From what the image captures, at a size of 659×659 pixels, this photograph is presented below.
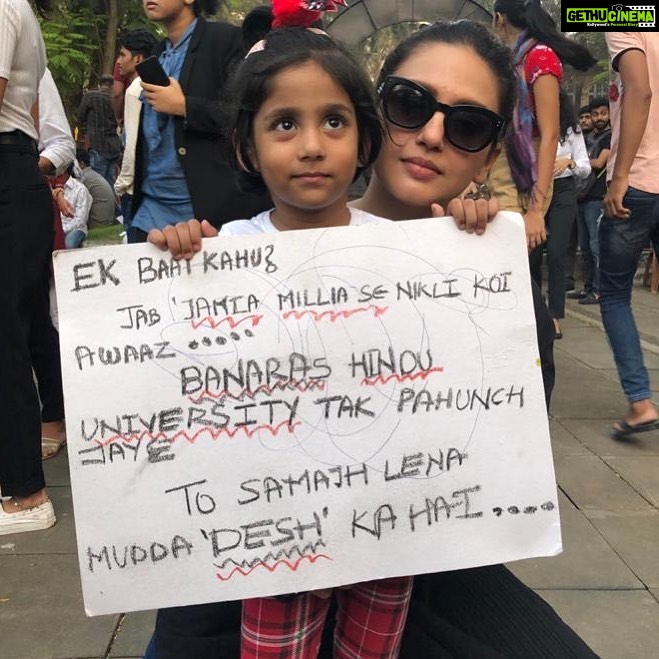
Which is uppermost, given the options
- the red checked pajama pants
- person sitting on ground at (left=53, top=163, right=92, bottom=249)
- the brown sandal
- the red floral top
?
the red floral top

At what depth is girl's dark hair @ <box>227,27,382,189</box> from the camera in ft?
5.15

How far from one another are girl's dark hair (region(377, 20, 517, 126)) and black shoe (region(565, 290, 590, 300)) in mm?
7074

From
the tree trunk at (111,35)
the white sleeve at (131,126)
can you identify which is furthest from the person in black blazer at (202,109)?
the tree trunk at (111,35)

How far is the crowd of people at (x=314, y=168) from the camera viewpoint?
4.93 feet

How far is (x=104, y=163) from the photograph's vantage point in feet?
37.1

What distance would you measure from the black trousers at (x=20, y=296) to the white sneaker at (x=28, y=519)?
0.24ft

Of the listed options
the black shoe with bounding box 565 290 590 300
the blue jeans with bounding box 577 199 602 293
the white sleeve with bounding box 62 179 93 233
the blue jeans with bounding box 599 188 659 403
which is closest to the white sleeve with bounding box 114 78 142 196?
the blue jeans with bounding box 599 188 659 403

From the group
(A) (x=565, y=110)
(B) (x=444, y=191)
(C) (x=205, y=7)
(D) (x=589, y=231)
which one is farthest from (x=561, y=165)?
(B) (x=444, y=191)

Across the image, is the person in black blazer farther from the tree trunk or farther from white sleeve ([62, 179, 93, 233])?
the tree trunk

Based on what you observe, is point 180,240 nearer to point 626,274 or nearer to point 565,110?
point 626,274

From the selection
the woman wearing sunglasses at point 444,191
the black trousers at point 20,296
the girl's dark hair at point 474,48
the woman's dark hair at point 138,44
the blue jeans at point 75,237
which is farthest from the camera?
the blue jeans at point 75,237

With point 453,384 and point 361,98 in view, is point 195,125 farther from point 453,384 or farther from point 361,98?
point 453,384

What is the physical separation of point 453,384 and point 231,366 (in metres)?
0.42

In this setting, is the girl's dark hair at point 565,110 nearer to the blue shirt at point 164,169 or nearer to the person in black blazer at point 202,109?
the person in black blazer at point 202,109
